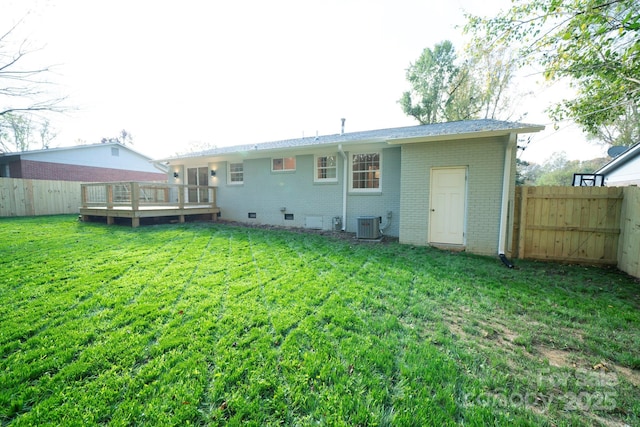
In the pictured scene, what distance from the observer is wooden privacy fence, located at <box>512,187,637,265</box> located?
5.38 meters

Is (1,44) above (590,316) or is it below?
above

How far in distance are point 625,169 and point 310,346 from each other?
1536 cm

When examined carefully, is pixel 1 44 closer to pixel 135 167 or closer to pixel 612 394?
pixel 612 394

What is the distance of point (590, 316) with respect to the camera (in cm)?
313

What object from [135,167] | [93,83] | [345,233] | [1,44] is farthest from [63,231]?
[135,167]

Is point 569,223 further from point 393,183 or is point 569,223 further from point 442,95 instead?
point 442,95

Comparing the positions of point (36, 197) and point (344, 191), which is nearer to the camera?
point (344, 191)

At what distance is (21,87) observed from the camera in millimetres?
7203

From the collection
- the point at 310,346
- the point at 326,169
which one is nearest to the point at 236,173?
the point at 326,169

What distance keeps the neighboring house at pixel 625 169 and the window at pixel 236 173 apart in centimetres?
1500

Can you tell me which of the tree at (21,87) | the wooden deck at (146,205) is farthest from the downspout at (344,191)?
the tree at (21,87)

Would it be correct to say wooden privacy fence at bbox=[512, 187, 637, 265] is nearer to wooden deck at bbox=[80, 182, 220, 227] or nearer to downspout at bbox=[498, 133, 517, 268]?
downspout at bbox=[498, 133, 517, 268]

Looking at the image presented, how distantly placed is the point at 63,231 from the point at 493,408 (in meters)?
11.2

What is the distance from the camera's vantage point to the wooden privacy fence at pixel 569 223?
17.6 ft
